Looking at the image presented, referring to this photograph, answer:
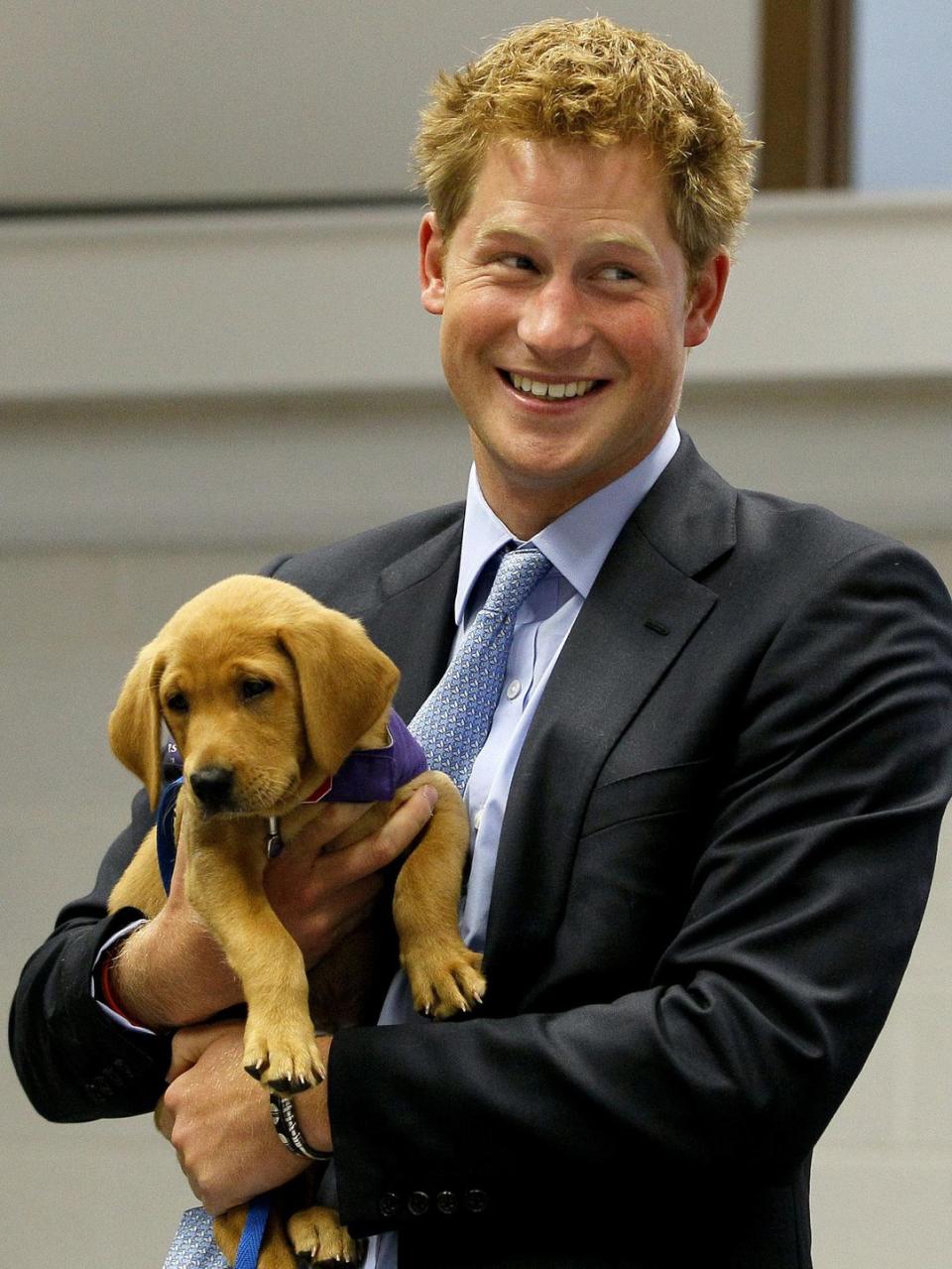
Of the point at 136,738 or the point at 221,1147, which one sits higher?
the point at 136,738

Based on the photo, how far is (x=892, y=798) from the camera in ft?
4.13

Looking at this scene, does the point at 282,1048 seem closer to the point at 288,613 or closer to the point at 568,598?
the point at 288,613

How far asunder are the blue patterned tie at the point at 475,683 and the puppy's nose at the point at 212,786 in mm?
249

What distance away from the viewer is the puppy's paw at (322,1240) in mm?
1305

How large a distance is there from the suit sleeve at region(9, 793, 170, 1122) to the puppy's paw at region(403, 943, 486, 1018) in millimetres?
278

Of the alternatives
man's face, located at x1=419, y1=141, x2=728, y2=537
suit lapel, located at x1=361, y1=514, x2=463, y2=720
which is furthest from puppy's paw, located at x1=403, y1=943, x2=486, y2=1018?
man's face, located at x1=419, y1=141, x2=728, y2=537

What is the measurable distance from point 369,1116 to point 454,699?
36 centimetres

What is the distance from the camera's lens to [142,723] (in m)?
1.35

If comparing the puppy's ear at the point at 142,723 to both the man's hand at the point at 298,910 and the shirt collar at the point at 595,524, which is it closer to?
the man's hand at the point at 298,910

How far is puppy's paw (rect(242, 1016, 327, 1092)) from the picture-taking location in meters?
1.23

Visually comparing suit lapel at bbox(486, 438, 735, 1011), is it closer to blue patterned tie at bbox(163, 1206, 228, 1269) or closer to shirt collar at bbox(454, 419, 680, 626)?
shirt collar at bbox(454, 419, 680, 626)

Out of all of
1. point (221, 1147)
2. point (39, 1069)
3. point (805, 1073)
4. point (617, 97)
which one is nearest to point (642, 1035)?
point (805, 1073)

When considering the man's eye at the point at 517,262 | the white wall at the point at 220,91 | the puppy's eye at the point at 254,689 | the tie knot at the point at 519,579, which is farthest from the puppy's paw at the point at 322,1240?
the white wall at the point at 220,91

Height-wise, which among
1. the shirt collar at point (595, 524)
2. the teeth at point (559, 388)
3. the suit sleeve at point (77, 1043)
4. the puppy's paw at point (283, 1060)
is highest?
the teeth at point (559, 388)
